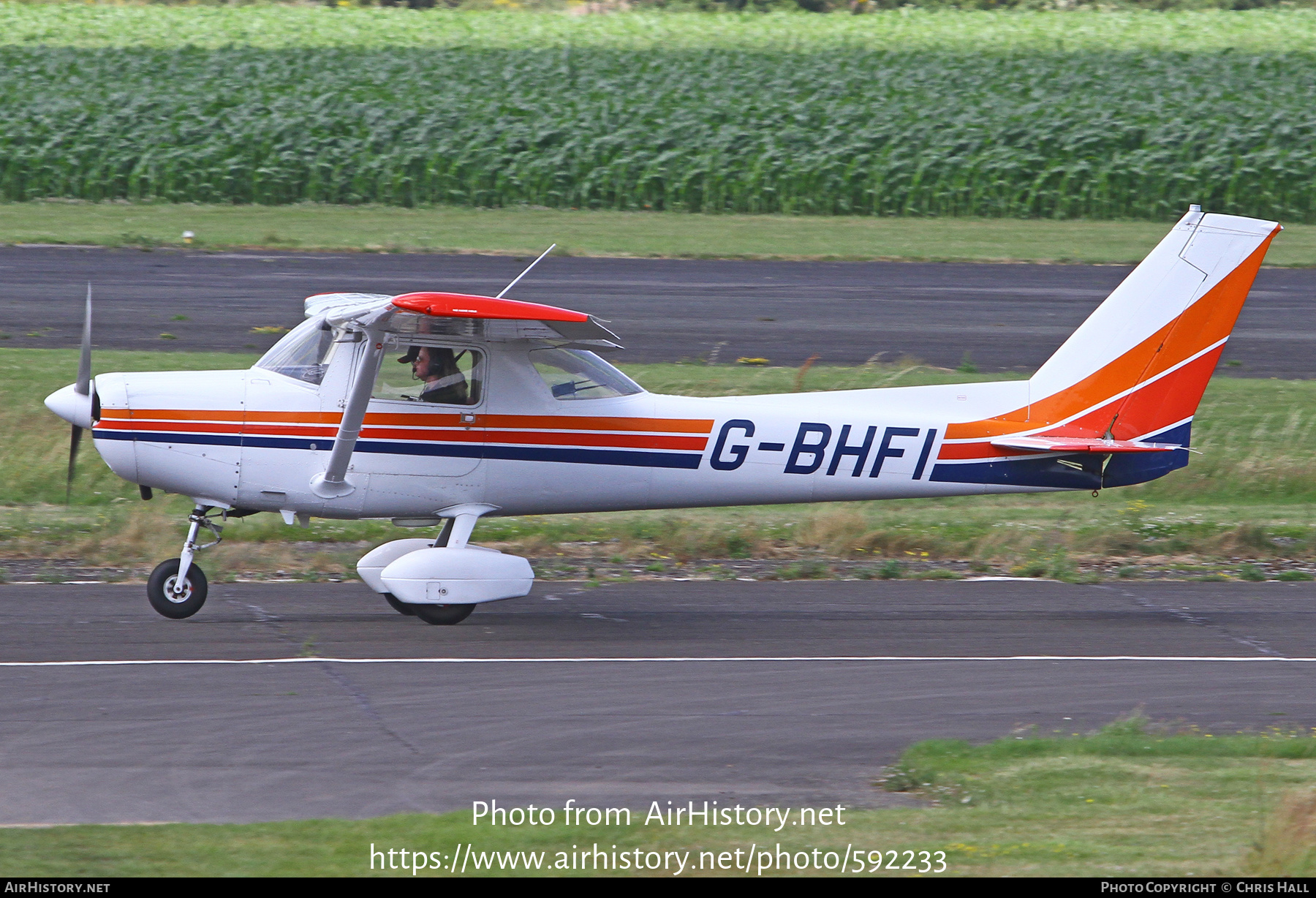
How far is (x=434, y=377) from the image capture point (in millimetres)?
10805

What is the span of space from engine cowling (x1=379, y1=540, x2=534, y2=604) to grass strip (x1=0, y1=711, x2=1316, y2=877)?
11.7 feet

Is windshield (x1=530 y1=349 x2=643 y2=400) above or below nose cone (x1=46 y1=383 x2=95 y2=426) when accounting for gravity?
above

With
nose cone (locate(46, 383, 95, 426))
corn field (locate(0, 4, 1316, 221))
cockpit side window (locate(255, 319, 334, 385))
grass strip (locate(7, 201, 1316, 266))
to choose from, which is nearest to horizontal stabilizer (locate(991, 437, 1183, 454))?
cockpit side window (locate(255, 319, 334, 385))

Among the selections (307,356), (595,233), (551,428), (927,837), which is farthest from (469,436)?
(595,233)

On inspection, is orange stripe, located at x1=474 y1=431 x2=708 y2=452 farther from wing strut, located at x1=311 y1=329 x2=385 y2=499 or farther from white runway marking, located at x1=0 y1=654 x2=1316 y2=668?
white runway marking, located at x1=0 y1=654 x2=1316 y2=668

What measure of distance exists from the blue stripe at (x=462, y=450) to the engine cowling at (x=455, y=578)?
72 cm

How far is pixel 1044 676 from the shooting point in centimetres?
1005

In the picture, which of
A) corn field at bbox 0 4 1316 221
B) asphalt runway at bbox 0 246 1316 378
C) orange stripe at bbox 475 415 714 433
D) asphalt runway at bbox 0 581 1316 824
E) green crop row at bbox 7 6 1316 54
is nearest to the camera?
asphalt runway at bbox 0 581 1316 824

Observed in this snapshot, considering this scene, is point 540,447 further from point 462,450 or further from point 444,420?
point 444,420

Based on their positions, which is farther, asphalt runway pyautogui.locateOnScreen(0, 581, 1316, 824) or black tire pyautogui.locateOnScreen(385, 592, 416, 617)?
black tire pyautogui.locateOnScreen(385, 592, 416, 617)

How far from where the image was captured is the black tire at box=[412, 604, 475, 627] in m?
10.9

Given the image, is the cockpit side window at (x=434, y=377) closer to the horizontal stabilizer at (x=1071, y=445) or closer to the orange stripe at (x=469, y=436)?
the orange stripe at (x=469, y=436)

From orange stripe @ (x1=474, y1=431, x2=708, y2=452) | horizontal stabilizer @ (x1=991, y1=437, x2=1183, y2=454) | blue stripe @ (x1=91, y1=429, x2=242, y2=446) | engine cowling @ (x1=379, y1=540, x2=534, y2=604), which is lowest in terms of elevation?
engine cowling @ (x1=379, y1=540, x2=534, y2=604)
